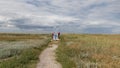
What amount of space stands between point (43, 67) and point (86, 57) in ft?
23.0

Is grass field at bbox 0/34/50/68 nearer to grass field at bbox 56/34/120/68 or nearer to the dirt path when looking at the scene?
the dirt path

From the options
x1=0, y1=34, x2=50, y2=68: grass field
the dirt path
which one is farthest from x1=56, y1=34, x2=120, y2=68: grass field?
x1=0, y1=34, x2=50, y2=68: grass field

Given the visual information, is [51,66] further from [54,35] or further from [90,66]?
[54,35]

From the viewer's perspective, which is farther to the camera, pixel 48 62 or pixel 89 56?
pixel 89 56

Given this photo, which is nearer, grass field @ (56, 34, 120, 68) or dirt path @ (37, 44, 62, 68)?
grass field @ (56, 34, 120, 68)

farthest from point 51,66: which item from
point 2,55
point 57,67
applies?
point 2,55

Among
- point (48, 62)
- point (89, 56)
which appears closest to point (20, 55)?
point (48, 62)

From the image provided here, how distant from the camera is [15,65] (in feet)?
59.8

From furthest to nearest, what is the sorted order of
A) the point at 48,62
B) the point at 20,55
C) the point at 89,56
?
the point at 20,55 → the point at 89,56 → the point at 48,62

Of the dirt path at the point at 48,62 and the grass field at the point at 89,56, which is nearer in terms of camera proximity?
the grass field at the point at 89,56

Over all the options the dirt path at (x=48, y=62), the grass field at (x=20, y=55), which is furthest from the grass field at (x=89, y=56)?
the grass field at (x=20, y=55)

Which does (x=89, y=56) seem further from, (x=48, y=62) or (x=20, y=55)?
(x=20, y=55)

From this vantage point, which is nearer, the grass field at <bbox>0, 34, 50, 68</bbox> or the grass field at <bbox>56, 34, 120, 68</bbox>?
the grass field at <bbox>56, 34, 120, 68</bbox>

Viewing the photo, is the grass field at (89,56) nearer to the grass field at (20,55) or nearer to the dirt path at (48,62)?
the dirt path at (48,62)
